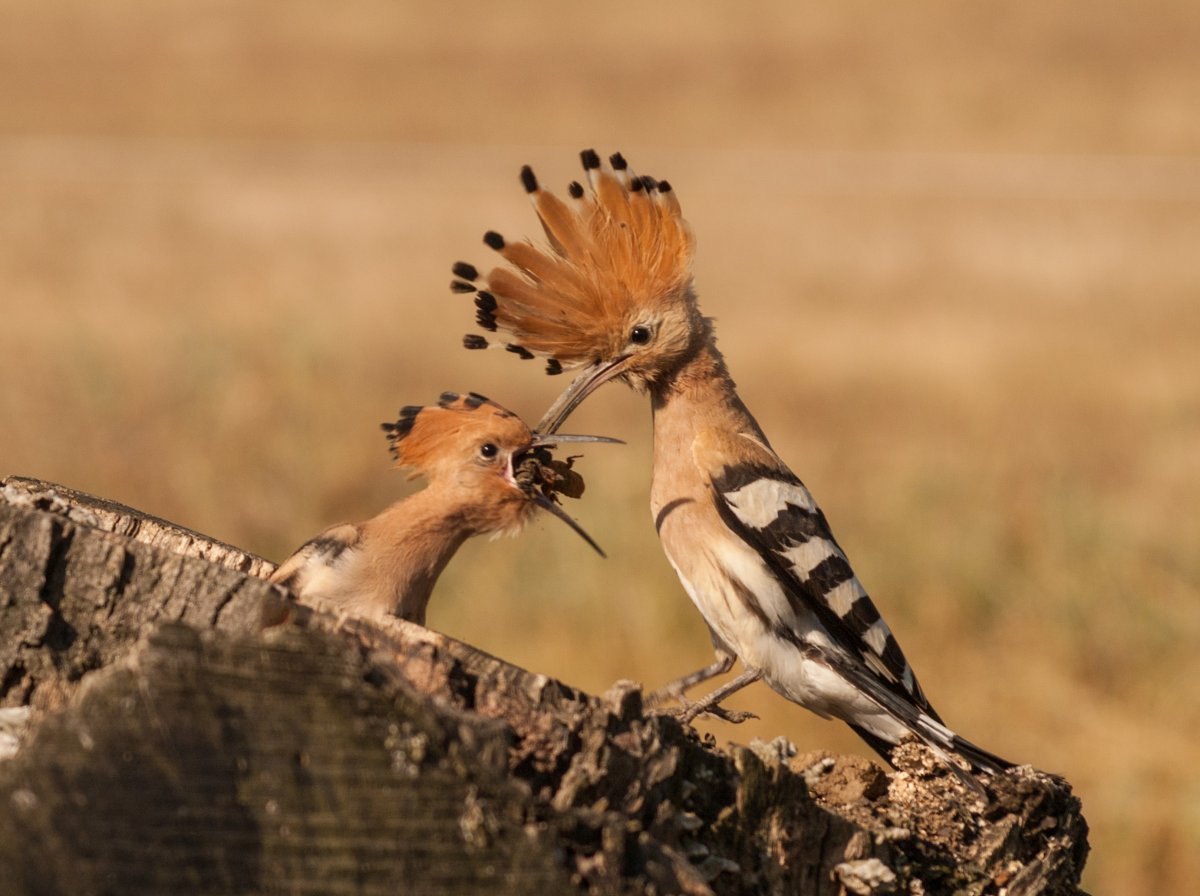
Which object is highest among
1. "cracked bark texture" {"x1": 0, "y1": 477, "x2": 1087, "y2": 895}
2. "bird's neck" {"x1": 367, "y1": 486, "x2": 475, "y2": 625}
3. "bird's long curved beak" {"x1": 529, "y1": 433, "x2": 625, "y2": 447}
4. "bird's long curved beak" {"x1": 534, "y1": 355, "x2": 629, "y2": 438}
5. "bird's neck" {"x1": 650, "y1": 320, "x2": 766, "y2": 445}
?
"bird's neck" {"x1": 650, "y1": 320, "x2": 766, "y2": 445}

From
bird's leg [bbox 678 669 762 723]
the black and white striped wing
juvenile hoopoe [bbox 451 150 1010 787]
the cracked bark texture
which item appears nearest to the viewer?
the cracked bark texture

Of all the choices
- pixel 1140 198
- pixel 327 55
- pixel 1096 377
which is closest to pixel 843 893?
pixel 1096 377

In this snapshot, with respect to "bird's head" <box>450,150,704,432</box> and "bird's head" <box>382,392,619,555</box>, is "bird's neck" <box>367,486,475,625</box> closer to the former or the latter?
"bird's head" <box>382,392,619,555</box>

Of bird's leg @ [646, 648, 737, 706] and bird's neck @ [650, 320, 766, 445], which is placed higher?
bird's neck @ [650, 320, 766, 445]

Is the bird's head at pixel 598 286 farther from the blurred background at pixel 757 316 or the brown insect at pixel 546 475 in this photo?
the blurred background at pixel 757 316

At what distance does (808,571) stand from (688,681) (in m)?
0.46

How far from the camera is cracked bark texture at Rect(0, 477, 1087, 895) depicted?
172 centimetres

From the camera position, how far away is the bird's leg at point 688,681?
391 cm

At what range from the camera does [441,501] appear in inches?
155

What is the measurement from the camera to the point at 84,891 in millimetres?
1690

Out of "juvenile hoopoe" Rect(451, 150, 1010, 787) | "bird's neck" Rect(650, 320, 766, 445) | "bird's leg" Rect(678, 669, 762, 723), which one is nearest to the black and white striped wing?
"juvenile hoopoe" Rect(451, 150, 1010, 787)

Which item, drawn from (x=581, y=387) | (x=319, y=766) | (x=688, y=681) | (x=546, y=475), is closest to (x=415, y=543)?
(x=546, y=475)

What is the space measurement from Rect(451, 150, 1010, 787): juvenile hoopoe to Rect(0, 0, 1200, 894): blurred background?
3.15m

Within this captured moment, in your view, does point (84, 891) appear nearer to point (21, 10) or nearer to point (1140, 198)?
point (1140, 198)
